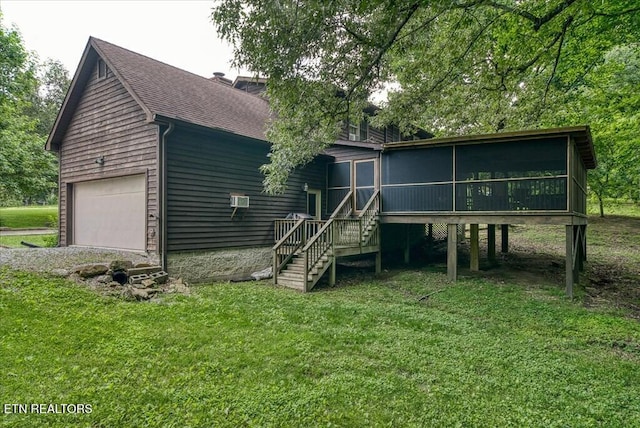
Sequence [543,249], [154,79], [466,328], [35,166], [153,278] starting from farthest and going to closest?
[35,166], [543,249], [154,79], [153,278], [466,328]

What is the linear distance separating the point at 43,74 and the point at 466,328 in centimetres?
4362

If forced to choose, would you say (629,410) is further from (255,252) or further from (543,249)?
(543,249)

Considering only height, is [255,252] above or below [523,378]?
above

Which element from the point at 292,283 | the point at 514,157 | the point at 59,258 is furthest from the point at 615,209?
the point at 59,258

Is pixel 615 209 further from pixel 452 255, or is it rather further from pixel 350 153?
pixel 350 153

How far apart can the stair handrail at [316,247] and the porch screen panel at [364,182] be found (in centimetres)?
297

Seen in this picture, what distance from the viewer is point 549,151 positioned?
813 cm

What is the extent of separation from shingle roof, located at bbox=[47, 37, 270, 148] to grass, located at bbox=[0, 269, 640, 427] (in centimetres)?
469

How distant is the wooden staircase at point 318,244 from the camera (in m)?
8.48

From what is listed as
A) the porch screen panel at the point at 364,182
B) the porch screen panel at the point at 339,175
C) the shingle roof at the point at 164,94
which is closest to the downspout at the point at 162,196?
the shingle roof at the point at 164,94

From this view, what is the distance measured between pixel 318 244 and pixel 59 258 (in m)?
5.96

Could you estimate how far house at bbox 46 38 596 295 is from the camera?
8078 mm

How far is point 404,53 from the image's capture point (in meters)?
7.24

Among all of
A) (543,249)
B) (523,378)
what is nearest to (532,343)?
(523,378)
